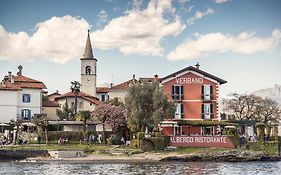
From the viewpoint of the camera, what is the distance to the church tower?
120062 millimetres

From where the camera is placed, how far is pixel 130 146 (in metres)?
73.1

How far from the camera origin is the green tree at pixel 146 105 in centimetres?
7196

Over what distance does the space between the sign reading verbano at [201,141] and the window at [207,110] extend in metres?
8.26

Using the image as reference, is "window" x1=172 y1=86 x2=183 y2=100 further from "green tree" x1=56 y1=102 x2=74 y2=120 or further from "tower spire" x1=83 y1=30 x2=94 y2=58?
"tower spire" x1=83 y1=30 x2=94 y2=58

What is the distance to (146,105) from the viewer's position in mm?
73062

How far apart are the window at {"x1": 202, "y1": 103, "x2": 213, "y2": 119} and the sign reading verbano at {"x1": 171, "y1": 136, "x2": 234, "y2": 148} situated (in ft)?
27.1

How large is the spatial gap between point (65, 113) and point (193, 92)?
26.4 metres

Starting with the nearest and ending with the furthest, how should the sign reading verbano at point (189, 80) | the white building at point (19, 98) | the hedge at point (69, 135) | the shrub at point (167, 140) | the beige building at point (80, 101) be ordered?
the shrub at point (167, 140), the hedge at point (69, 135), the sign reading verbano at point (189, 80), the white building at point (19, 98), the beige building at point (80, 101)

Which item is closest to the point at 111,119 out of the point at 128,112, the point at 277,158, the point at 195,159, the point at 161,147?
the point at 128,112

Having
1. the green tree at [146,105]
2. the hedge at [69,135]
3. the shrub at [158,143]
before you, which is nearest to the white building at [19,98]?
the hedge at [69,135]

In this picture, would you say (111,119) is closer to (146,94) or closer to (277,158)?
(146,94)

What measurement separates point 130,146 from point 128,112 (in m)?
4.42

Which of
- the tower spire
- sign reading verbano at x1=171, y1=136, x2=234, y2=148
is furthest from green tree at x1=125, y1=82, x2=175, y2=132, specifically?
the tower spire

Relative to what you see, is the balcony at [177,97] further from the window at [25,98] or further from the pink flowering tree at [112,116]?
the window at [25,98]
